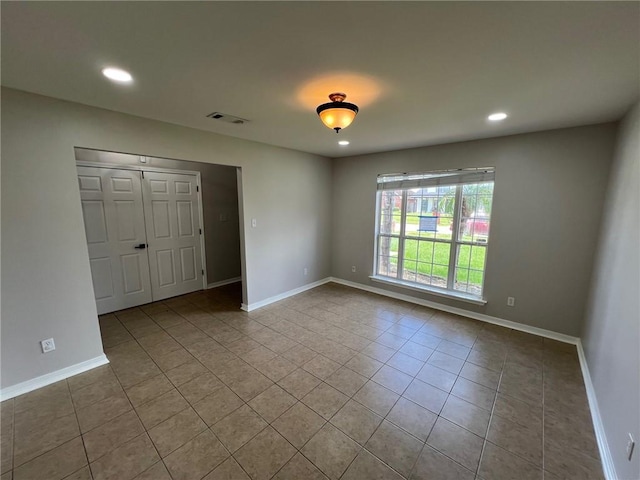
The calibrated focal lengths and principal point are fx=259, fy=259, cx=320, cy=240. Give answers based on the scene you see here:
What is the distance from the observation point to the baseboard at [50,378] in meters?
2.13

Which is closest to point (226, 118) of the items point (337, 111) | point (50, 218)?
point (337, 111)

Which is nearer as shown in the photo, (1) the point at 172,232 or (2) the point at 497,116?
(2) the point at 497,116

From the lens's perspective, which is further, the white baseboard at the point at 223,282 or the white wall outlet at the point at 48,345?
the white baseboard at the point at 223,282

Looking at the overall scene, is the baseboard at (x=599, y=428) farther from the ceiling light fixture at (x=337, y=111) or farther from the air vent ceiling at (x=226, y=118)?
the air vent ceiling at (x=226, y=118)

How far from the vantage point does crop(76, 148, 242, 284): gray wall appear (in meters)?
4.64

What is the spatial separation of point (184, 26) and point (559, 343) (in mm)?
4422

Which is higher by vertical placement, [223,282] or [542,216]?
[542,216]

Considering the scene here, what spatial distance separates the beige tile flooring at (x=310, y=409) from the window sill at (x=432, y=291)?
405 millimetres

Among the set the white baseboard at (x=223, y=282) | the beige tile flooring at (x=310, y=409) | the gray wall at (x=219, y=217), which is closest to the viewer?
the beige tile flooring at (x=310, y=409)

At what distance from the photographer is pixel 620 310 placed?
181 cm

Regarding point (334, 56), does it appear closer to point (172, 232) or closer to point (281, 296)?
point (281, 296)

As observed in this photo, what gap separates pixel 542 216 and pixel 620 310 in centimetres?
153

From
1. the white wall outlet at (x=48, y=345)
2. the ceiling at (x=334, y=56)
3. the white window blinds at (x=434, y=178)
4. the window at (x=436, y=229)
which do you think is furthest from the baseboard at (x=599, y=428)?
the white wall outlet at (x=48, y=345)

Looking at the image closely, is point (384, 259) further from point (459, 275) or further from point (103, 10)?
point (103, 10)
